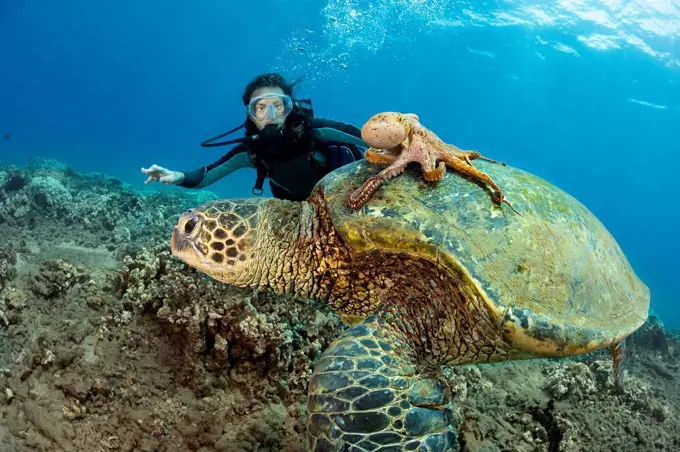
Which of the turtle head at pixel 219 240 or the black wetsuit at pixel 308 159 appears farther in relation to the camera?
the black wetsuit at pixel 308 159

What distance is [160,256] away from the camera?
4.13 meters

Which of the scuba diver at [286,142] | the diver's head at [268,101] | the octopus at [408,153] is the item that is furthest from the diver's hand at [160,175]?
the octopus at [408,153]

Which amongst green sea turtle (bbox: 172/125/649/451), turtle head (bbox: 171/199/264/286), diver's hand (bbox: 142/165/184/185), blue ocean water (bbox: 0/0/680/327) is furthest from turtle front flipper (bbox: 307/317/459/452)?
blue ocean water (bbox: 0/0/680/327)

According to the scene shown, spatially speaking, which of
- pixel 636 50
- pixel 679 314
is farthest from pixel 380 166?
pixel 636 50

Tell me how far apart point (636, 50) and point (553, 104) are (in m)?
41.4

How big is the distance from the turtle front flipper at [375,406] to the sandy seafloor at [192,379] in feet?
3.58

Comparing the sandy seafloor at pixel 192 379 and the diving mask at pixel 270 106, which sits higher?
the diving mask at pixel 270 106

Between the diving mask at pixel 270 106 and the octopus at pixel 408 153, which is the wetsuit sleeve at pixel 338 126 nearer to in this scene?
the diving mask at pixel 270 106

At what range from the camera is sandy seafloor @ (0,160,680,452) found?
8.68 feet

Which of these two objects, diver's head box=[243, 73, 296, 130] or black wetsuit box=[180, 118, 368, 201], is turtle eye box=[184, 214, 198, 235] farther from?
diver's head box=[243, 73, 296, 130]

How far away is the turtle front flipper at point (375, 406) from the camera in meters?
1.77

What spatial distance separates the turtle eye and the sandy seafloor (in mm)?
800

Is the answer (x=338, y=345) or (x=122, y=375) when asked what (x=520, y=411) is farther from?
(x=122, y=375)

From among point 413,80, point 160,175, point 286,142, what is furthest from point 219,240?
point 413,80
